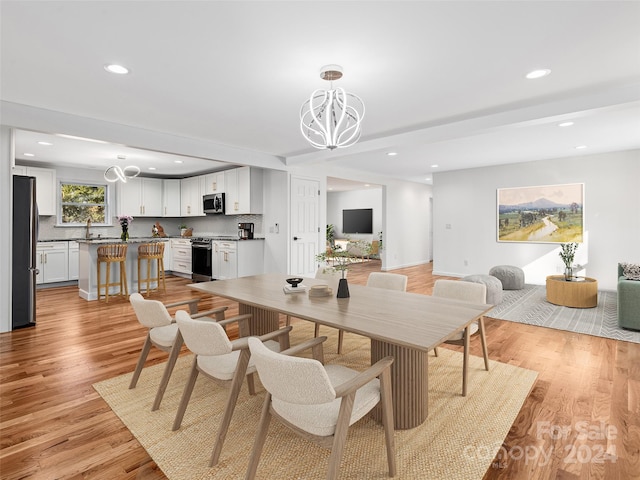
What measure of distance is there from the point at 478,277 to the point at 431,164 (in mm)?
2881

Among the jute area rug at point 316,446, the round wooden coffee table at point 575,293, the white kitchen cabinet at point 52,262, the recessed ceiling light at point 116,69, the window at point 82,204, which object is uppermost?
the recessed ceiling light at point 116,69

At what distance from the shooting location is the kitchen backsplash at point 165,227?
23.0 feet

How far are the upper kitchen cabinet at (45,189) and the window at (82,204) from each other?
39cm

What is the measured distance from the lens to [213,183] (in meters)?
7.50

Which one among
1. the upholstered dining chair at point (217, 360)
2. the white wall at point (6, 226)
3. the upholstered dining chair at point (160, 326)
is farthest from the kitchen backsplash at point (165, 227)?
the upholstered dining chair at point (217, 360)

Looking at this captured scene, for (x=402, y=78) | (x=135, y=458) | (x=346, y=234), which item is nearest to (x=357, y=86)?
(x=402, y=78)

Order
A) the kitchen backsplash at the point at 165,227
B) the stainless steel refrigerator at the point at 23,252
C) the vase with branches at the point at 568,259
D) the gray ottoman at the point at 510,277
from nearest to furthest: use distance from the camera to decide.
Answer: the stainless steel refrigerator at the point at 23,252 → the vase with branches at the point at 568,259 → the gray ottoman at the point at 510,277 → the kitchen backsplash at the point at 165,227

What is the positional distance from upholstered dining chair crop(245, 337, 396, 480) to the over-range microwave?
611 cm

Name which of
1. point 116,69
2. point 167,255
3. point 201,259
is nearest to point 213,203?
point 201,259

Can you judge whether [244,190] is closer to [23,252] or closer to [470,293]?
[23,252]

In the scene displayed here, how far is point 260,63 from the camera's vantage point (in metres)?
2.65

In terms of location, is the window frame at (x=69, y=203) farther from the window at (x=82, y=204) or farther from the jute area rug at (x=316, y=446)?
the jute area rug at (x=316, y=446)

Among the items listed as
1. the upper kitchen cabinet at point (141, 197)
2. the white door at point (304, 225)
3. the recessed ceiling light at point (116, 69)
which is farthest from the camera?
the upper kitchen cabinet at point (141, 197)

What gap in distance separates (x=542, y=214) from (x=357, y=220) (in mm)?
6429
